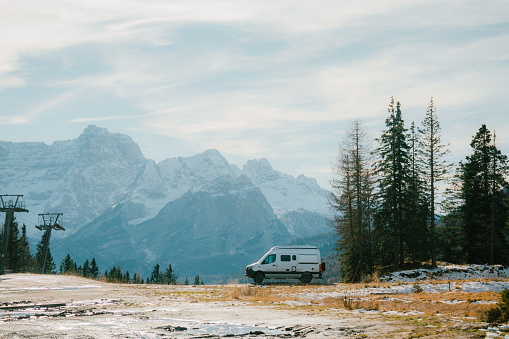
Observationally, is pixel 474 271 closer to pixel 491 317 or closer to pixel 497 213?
pixel 497 213

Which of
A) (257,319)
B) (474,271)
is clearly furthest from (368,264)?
(257,319)

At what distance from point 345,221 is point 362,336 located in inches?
1433

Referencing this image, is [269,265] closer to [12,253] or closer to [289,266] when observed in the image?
[289,266]

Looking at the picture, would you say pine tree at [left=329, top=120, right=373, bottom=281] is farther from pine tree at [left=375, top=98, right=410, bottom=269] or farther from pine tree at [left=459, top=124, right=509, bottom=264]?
pine tree at [left=459, top=124, right=509, bottom=264]

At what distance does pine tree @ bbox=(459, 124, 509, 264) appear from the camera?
45625mm

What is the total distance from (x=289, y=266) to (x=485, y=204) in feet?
85.6

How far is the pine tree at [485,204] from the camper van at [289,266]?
21026 millimetres

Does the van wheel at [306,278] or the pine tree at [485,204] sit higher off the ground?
the pine tree at [485,204]

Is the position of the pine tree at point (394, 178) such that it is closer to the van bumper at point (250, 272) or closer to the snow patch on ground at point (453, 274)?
the snow patch on ground at point (453, 274)

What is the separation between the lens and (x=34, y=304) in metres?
15.3

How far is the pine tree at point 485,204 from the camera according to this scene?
150 ft

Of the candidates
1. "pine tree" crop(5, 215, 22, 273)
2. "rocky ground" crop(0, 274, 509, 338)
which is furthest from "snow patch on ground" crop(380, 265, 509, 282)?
"pine tree" crop(5, 215, 22, 273)

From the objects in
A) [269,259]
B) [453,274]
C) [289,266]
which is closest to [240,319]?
[289,266]

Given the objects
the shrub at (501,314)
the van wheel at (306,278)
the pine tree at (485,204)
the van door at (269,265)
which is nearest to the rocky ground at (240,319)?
the shrub at (501,314)
